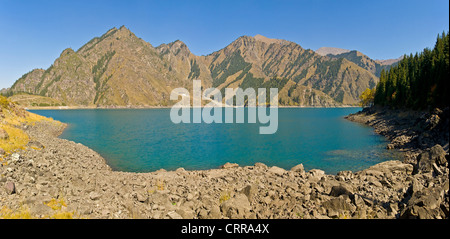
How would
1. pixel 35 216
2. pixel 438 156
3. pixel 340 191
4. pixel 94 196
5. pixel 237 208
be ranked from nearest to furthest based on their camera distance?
pixel 35 216
pixel 237 208
pixel 94 196
pixel 340 191
pixel 438 156

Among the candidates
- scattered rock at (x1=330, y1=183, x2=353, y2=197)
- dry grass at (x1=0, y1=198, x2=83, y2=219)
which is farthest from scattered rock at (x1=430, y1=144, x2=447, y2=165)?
dry grass at (x1=0, y1=198, x2=83, y2=219)

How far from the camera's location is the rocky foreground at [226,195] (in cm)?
1456

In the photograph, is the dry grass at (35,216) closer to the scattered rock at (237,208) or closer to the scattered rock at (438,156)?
the scattered rock at (237,208)

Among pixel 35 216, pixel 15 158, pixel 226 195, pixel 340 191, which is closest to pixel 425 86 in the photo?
pixel 340 191

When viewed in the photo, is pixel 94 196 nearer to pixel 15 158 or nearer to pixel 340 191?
pixel 15 158

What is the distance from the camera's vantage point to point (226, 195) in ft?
65.6

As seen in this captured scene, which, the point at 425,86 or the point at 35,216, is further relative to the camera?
the point at 425,86

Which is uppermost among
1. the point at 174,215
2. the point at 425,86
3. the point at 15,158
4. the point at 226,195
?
the point at 425,86

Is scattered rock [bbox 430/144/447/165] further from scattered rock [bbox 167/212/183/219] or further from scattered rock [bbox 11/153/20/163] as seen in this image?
scattered rock [bbox 11/153/20/163]

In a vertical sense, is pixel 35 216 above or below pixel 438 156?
below

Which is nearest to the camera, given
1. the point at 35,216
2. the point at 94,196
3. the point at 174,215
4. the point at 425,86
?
the point at 35,216

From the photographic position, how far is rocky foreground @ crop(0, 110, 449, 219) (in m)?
14.6

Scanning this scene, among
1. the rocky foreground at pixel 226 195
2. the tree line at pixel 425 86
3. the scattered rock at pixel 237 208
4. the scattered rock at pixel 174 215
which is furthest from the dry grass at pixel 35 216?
the tree line at pixel 425 86
